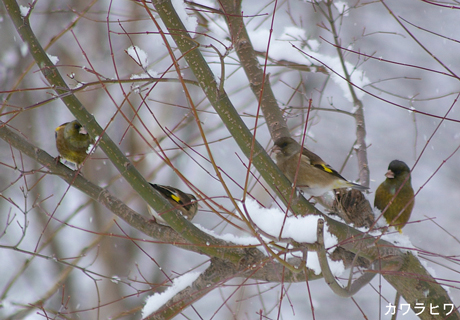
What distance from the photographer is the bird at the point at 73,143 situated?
392 centimetres

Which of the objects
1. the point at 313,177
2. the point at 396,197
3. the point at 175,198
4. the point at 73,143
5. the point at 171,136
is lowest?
the point at 175,198

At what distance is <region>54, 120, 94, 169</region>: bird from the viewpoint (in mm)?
3924

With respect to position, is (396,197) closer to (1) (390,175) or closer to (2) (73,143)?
(1) (390,175)

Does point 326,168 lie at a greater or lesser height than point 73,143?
lesser

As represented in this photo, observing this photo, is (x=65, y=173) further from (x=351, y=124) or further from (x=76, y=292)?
(x=351, y=124)

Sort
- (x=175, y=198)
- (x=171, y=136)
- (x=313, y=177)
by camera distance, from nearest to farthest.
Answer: (x=175, y=198), (x=313, y=177), (x=171, y=136)

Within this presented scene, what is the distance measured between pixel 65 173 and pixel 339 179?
2.22 metres

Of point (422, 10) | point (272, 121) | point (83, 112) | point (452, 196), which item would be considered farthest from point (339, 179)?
point (422, 10)

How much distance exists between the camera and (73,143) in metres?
3.91

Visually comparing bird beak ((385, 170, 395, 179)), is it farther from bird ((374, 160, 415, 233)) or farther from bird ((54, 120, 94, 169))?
bird ((54, 120, 94, 169))

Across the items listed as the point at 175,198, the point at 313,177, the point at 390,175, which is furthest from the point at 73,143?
the point at 390,175

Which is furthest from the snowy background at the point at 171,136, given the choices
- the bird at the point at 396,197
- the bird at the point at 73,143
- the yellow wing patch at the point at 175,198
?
the yellow wing patch at the point at 175,198

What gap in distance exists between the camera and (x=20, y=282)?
31.9ft

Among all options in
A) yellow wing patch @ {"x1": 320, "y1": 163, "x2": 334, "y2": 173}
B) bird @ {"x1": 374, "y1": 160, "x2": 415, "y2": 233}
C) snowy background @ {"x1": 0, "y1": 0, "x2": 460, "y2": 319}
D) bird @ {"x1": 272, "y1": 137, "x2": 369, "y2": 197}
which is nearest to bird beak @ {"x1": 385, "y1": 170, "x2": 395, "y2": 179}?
bird @ {"x1": 374, "y1": 160, "x2": 415, "y2": 233}
